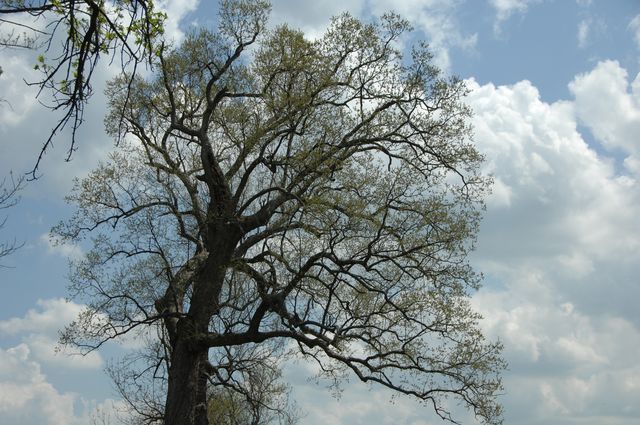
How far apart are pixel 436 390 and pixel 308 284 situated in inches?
151

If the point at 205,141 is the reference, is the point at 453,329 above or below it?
below

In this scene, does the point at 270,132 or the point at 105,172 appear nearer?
the point at 270,132

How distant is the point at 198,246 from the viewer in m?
20.1

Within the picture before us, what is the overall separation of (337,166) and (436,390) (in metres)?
5.61

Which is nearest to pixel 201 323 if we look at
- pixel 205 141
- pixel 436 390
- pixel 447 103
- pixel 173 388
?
pixel 173 388

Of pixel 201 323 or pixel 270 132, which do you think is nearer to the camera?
pixel 201 323

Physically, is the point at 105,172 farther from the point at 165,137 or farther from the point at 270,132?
the point at 270,132

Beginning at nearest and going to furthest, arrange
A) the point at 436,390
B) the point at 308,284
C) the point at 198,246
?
the point at 436,390 → the point at 308,284 → the point at 198,246

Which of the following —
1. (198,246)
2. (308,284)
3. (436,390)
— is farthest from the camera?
(198,246)

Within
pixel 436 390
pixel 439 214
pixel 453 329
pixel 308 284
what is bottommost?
pixel 436 390

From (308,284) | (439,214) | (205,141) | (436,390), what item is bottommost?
(436,390)

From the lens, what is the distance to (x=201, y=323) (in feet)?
57.4

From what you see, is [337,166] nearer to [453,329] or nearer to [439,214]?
[439,214]

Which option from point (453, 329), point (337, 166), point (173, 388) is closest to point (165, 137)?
point (337, 166)
